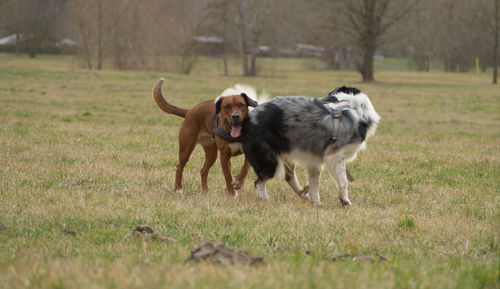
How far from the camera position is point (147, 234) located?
513cm

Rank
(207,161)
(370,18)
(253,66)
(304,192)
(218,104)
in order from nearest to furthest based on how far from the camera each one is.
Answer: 1. (218,104)
2. (304,192)
3. (207,161)
4. (370,18)
5. (253,66)

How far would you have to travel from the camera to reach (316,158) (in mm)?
6852

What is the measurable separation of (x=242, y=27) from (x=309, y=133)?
4490cm

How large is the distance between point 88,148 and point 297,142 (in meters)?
5.49

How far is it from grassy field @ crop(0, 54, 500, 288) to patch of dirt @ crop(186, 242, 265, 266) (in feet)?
0.40

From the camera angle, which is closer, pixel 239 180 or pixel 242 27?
pixel 239 180

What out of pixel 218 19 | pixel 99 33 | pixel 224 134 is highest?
pixel 218 19

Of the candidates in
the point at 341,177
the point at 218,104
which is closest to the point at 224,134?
the point at 218,104

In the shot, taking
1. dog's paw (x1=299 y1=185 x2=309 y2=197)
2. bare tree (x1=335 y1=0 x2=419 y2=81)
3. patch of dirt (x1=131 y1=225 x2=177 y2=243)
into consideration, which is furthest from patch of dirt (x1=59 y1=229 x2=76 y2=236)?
bare tree (x1=335 y1=0 x2=419 y2=81)

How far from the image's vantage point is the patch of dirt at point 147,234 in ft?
16.5

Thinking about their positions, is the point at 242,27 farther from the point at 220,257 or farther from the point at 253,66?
the point at 220,257

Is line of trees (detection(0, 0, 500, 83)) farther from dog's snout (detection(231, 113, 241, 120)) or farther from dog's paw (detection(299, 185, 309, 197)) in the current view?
dog's snout (detection(231, 113, 241, 120))

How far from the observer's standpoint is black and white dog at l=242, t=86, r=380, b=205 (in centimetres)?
668

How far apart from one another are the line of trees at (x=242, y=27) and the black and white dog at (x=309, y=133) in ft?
111
